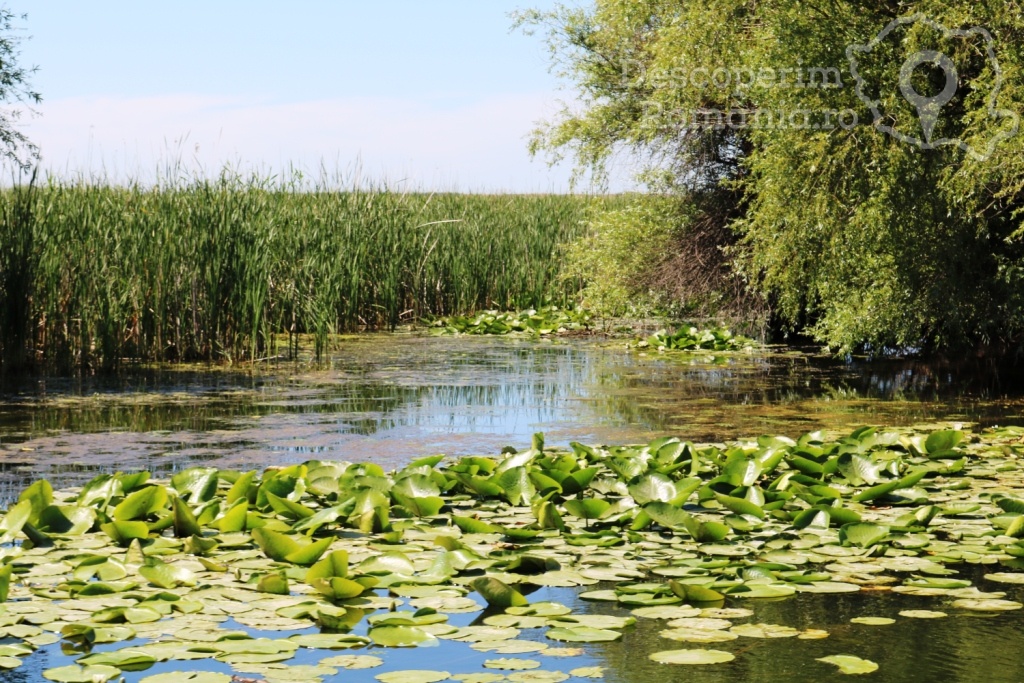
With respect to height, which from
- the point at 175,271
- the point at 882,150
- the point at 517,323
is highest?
the point at 882,150

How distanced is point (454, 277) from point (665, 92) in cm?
505

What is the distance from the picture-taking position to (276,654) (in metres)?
3.33

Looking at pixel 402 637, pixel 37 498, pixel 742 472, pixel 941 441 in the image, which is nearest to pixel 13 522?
pixel 37 498

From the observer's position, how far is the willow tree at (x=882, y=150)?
9266mm

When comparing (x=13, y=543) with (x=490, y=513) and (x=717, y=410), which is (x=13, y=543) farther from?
(x=717, y=410)

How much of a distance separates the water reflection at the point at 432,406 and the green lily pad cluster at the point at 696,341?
41.6 inches

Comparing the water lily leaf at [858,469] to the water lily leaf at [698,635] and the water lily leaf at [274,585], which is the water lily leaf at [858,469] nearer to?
the water lily leaf at [698,635]

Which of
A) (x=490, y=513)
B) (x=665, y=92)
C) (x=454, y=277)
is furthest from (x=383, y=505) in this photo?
(x=454, y=277)

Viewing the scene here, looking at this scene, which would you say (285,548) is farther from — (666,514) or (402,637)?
(666,514)

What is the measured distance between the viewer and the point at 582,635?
3502 millimetres

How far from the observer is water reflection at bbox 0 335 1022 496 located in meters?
7.24

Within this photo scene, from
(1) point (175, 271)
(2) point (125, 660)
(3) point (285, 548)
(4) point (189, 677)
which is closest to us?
(4) point (189, 677)

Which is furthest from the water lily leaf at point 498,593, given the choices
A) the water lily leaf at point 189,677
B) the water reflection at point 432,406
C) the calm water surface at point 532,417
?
the water reflection at point 432,406

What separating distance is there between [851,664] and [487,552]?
5.24 feet
